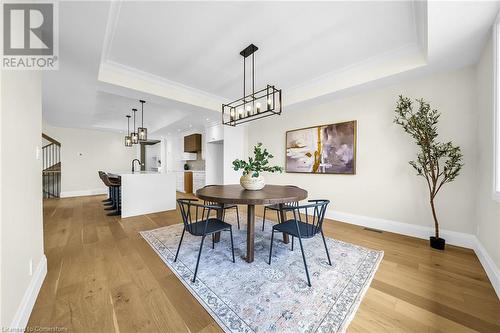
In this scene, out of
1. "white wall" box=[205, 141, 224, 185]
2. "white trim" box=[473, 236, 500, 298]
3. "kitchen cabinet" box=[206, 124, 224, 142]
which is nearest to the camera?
"white trim" box=[473, 236, 500, 298]

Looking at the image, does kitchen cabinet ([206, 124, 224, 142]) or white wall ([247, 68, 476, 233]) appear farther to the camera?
kitchen cabinet ([206, 124, 224, 142])

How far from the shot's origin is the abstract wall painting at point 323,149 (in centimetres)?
348

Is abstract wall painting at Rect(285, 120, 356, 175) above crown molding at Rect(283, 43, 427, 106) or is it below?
below

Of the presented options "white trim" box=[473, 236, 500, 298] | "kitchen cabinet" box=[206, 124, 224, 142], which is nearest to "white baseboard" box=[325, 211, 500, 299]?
"white trim" box=[473, 236, 500, 298]

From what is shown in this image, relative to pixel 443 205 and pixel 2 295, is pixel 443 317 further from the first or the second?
pixel 2 295

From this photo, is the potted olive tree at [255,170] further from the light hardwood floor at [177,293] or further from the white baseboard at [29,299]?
the white baseboard at [29,299]

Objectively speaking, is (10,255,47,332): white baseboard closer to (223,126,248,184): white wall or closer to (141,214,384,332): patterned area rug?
(141,214,384,332): patterned area rug

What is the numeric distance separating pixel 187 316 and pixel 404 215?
3.26 m

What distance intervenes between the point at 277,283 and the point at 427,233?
2516 mm

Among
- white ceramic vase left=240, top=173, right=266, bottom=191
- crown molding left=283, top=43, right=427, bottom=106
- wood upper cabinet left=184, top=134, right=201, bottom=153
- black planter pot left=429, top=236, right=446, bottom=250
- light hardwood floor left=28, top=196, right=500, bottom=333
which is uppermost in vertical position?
crown molding left=283, top=43, right=427, bottom=106

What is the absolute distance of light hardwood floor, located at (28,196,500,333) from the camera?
1.29m

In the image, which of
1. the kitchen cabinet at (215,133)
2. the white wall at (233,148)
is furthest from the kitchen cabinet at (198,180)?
the white wall at (233,148)

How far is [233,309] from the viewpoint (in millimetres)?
1407

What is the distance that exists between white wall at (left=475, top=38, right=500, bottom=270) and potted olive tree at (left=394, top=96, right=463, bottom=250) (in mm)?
236
